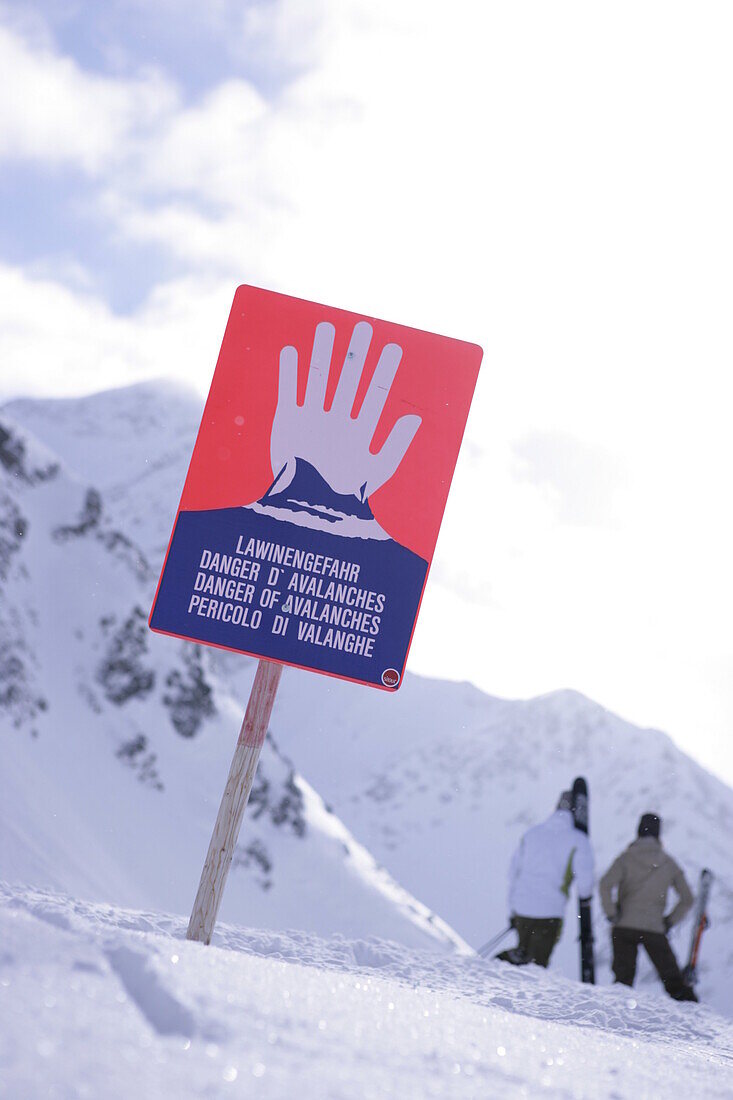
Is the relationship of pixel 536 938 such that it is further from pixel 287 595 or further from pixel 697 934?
pixel 287 595

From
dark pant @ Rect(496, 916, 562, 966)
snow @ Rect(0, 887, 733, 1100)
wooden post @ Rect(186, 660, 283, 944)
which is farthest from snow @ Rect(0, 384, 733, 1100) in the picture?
dark pant @ Rect(496, 916, 562, 966)

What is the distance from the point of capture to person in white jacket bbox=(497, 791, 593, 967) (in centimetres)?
600

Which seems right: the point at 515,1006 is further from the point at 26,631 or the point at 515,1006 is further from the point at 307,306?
the point at 26,631

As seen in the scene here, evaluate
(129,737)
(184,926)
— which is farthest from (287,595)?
(129,737)

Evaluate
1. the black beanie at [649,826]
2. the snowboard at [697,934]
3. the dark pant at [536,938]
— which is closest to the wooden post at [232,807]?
the dark pant at [536,938]

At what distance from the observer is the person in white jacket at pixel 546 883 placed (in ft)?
19.7

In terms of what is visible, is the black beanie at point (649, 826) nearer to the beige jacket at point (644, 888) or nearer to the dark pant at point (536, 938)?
the beige jacket at point (644, 888)

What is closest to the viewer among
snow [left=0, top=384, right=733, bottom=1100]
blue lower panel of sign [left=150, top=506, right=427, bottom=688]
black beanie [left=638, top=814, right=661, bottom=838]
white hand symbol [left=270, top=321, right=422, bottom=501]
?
snow [left=0, top=384, right=733, bottom=1100]

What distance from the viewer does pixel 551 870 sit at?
602 cm

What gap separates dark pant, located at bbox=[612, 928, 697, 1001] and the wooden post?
357cm

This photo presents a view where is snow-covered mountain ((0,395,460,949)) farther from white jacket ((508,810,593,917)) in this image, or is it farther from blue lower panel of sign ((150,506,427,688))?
blue lower panel of sign ((150,506,427,688))

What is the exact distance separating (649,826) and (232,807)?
387 centimetres

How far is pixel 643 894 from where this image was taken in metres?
5.83

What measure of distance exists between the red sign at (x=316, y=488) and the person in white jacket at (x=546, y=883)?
3.40m
